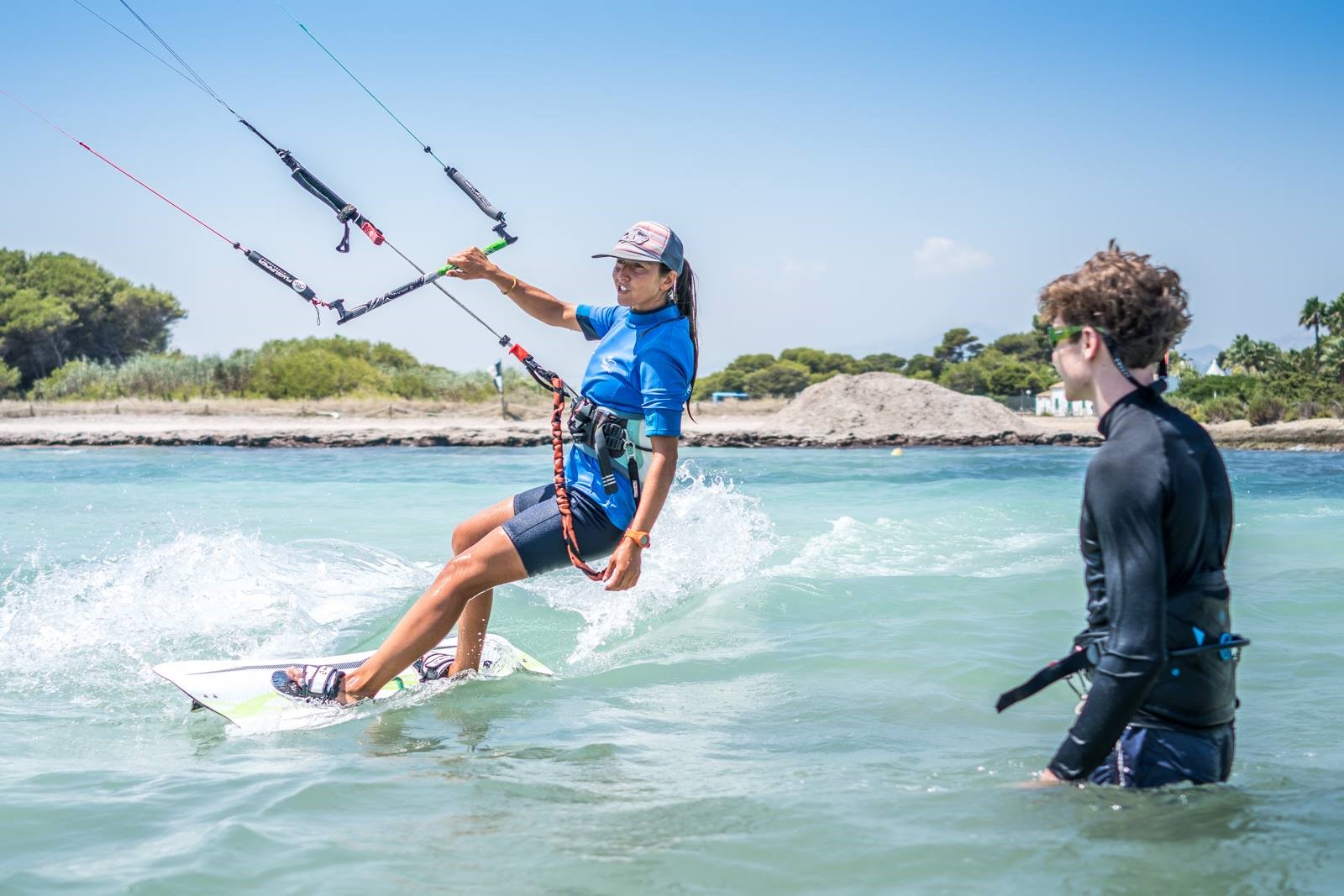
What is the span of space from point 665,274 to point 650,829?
2357 millimetres

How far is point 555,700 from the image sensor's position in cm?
532

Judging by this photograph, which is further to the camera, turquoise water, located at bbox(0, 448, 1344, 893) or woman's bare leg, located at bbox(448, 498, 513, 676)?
woman's bare leg, located at bbox(448, 498, 513, 676)

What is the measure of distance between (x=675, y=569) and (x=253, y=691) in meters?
4.92

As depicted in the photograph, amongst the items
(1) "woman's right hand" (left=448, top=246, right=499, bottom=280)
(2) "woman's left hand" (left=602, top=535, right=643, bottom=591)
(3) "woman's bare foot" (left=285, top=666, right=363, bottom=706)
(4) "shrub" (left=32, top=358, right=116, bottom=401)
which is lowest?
(3) "woman's bare foot" (left=285, top=666, right=363, bottom=706)

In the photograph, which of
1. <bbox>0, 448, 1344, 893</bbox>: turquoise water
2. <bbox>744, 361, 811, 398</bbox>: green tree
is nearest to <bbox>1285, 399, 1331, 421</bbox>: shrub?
<bbox>0, 448, 1344, 893</bbox>: turquoise water

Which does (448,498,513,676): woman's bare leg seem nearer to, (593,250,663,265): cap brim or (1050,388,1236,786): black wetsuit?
(593,250,663,265): cap brim

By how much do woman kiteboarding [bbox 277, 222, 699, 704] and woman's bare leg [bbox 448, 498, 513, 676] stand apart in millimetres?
181

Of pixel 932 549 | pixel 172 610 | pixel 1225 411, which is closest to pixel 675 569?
pixel 932 549

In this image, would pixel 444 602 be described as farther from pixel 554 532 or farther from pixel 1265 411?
pixel 1265 411

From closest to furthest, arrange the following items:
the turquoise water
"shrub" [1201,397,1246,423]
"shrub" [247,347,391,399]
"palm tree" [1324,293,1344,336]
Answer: the turquoise water
"shrub" [1201,397,1246,423]
"shrub" [247,347,391,399]
"palm tree" [1324,293,1344,336]

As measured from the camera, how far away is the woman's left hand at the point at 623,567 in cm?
455

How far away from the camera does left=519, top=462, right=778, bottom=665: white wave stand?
25.4ft

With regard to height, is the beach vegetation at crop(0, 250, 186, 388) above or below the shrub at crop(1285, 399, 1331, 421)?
above

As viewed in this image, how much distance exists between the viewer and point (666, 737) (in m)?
4.64
